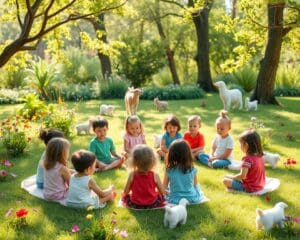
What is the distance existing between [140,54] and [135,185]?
66.2 feet

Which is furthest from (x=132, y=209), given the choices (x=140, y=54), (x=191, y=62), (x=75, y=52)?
(x=191, y=62)

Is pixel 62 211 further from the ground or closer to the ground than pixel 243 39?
closer to the ground

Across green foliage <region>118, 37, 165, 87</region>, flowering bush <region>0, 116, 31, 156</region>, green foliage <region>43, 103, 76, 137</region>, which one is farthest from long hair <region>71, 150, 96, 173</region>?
green foliage <region>118, 37, 165, 87</region>

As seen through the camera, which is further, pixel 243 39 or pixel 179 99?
pixel 179 99

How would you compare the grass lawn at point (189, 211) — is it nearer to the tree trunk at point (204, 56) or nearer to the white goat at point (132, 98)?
the white goat at point (132, 98)

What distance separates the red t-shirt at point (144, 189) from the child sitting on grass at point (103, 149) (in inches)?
70.6

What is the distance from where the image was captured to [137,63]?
24.8 metres

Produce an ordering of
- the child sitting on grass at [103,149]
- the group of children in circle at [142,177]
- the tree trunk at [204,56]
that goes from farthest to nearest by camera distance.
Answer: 1. the tree trunk at [204,56]
2. the child sitting on grass at [103,149]
3. the group of children in circle at [142,177]

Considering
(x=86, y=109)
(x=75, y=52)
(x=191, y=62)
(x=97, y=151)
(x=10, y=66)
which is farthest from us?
(x=191, y=62)

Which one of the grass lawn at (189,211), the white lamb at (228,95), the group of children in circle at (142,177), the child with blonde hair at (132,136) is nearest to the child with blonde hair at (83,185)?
the group of children in circle at (142,177)

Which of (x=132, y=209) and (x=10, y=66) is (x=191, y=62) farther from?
(x=132, y=209)

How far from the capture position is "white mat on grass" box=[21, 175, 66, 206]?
19.1 feet

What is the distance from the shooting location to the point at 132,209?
17.2 ft

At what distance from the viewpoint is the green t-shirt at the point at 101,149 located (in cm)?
720
